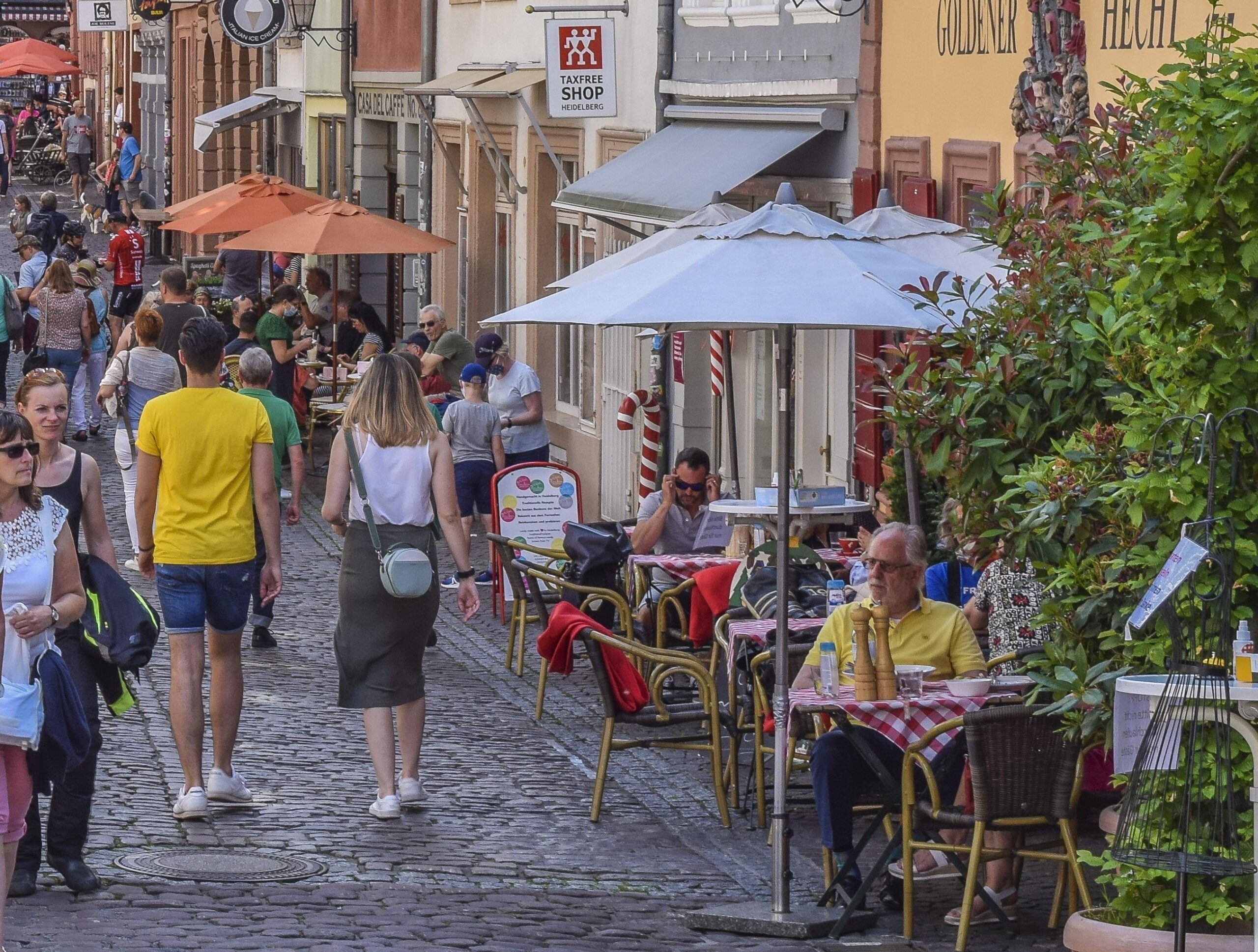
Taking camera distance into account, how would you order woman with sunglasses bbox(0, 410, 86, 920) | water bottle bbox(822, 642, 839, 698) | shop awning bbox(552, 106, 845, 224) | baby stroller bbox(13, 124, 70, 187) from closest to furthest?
woman with sunglasses bbox(0, 410, 86, 920), water bottle bbox(822, 642, 839, 698), shop awning bbox(552, 106, 845, 224), baby stroller bbox(13, 124, 70, 187)

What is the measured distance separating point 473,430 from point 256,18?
13.1m

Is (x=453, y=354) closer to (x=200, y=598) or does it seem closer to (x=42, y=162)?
(x=200, y=598)

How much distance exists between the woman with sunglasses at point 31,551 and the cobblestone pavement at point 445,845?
35.2 inches

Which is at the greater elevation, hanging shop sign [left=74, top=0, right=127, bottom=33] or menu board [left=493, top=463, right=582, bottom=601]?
hanging shop sign [left=74, top=0, right=127, bottom=33]

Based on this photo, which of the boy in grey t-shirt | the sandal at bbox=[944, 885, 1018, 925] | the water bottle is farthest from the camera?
the boy in grey t-shirt

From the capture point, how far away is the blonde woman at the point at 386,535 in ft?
29.6

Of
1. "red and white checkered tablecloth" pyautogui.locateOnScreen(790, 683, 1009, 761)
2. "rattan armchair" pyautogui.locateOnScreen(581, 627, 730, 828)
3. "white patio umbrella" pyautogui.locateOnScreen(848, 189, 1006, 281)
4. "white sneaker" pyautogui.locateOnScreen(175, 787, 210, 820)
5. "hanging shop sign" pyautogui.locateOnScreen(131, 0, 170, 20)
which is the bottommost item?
"white sneaker" pyautogui.locateOnScreen(175, 787, 210, 820)

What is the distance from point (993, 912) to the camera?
776 centimetres

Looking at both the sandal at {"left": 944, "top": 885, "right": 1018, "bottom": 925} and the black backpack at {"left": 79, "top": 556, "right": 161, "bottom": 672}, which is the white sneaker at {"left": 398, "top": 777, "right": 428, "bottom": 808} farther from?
the sandal at {"left": 944, "top": 885, "right": 1018, "bottom": 925}

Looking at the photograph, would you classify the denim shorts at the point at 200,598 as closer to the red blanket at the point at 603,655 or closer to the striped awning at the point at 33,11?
the red blanket at the point at 603,655

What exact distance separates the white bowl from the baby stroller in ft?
161

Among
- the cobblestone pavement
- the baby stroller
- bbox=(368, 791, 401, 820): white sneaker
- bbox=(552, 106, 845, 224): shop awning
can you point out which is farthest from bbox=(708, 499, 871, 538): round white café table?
the baby stroller

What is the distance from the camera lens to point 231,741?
9.17m

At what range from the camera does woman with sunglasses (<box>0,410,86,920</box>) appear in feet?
22.9
